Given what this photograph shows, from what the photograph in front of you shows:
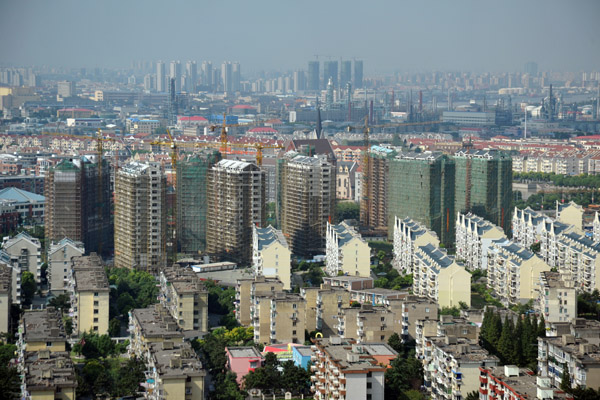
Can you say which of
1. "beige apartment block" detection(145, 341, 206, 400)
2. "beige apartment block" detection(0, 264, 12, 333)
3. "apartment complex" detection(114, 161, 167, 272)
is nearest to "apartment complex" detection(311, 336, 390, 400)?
"beige apartment block" detection(145, 341, 206, 400)

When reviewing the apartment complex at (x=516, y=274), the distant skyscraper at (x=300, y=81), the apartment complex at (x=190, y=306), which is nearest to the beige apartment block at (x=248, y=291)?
the apartment complex at (x=190, y=306)

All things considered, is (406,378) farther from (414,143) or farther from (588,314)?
(414,143)

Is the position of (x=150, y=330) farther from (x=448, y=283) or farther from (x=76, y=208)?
(x=76, y=208)

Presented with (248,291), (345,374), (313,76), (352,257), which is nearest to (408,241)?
(352,257)

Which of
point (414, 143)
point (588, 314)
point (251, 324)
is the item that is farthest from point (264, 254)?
point (414, 143)

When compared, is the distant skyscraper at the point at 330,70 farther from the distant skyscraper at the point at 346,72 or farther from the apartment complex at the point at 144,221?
the apartment complex at the point at 144,221

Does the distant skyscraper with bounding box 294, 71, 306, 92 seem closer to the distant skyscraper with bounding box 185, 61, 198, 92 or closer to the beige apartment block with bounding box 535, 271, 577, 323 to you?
the distant skyscraper with bounding box 185, 61, 198, 92
